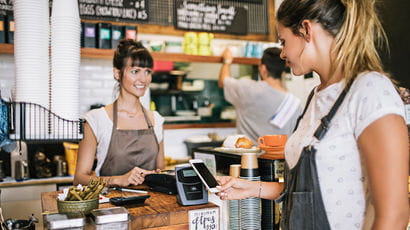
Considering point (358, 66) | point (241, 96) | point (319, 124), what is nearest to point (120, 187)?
point (319, 124)

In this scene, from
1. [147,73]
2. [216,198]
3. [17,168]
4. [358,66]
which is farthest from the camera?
[17,168]

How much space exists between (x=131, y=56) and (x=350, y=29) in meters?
1.68

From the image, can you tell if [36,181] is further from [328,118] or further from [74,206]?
[328,118]

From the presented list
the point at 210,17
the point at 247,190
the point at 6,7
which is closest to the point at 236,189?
the point at 247,190

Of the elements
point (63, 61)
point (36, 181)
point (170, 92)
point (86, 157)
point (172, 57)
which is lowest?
point (36, 181)

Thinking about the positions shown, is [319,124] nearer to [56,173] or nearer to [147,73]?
[147,73]

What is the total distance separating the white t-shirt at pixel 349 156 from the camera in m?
1.08

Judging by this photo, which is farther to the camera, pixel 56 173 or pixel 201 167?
pixel 56 173

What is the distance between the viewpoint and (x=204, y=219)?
1565mm

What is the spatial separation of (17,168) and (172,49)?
2.02 metres

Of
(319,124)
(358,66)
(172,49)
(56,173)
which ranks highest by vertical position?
(172,49)

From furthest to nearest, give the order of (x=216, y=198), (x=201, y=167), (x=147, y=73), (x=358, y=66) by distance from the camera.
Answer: (x=147, y=73) < (x=216, y=198) < (x=201, y=167) < (x=358, y=66)

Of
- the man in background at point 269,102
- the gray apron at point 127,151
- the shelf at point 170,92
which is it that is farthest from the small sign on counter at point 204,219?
the shelf at point 170,92

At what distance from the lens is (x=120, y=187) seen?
2107 millimetres
